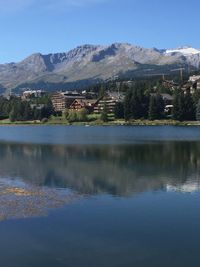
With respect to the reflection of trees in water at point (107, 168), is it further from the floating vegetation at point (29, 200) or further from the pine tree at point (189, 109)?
the pine tree at point (189, 109)

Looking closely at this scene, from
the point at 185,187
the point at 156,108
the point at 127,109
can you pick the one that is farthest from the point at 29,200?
the point at 127,109

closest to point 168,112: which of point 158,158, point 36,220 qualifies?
point 158,158

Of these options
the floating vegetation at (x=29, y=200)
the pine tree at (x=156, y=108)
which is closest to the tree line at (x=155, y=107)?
the pine tree at (x=156, y=108)

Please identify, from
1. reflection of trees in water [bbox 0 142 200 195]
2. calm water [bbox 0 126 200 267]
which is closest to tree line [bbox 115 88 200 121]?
reflection of trees in water [bbox 0 142 200 195]

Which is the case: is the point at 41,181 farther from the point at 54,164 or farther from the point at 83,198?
the point at 54,164

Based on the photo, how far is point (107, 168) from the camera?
5012 centimetres

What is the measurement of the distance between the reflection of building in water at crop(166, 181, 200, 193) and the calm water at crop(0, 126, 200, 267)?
76 mm

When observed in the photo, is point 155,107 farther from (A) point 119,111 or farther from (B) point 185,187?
(B) point 185,187

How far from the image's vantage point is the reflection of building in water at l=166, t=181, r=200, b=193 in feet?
120

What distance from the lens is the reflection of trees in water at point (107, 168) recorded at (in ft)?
130

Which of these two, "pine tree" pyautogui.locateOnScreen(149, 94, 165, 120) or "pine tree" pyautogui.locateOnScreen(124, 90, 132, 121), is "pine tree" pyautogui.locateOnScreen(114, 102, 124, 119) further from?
"pine tree" pyautogui.locateOnScreen(149, 94, 165, 120)

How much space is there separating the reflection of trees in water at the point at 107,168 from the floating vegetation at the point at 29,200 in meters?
2.39

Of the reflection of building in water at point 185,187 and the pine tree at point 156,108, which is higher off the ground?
the pine tree at point 156,108

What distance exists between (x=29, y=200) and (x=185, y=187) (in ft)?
41.9
